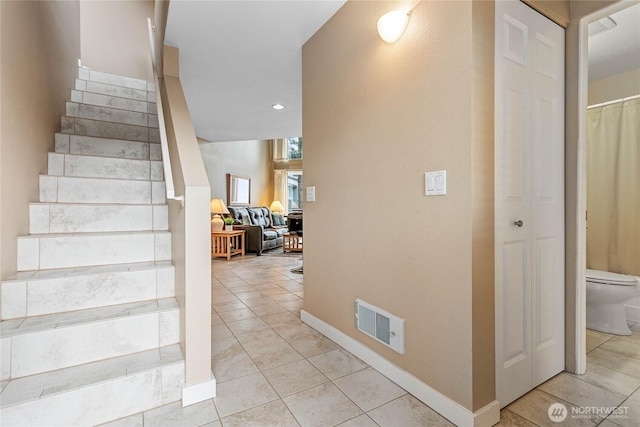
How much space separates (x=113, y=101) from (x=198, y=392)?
3288mm

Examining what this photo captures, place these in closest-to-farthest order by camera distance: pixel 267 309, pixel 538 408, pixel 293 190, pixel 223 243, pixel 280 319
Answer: pixel 538 408 → pixel 280 319 → pixel 267 309 → pixel 223 243 → pixel 293 190

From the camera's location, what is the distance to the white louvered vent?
165 centimetres

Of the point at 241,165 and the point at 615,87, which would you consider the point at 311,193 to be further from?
the point at 241,165

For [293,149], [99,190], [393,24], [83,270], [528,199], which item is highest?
[293,149]

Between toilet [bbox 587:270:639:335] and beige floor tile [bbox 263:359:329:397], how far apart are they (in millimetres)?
2182

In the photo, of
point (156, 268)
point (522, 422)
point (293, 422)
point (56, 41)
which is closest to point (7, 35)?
point (56, 41)

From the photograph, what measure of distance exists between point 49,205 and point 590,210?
14.3ft

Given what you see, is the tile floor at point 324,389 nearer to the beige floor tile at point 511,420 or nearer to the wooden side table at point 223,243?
the beige floor tile at point 511,420

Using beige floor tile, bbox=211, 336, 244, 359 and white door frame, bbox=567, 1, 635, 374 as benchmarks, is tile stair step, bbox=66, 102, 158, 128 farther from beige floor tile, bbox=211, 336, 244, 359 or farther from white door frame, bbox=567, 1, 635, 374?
white door frame, bbox=567, 1, 635, 374

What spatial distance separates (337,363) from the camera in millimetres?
1909

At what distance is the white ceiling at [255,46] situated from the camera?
1994 mm

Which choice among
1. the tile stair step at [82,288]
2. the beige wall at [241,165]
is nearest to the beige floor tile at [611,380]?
the tile stair step at [82,288]

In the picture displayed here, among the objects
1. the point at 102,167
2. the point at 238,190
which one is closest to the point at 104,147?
the point at 102,167

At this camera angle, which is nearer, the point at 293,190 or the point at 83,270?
the point at 83,270
